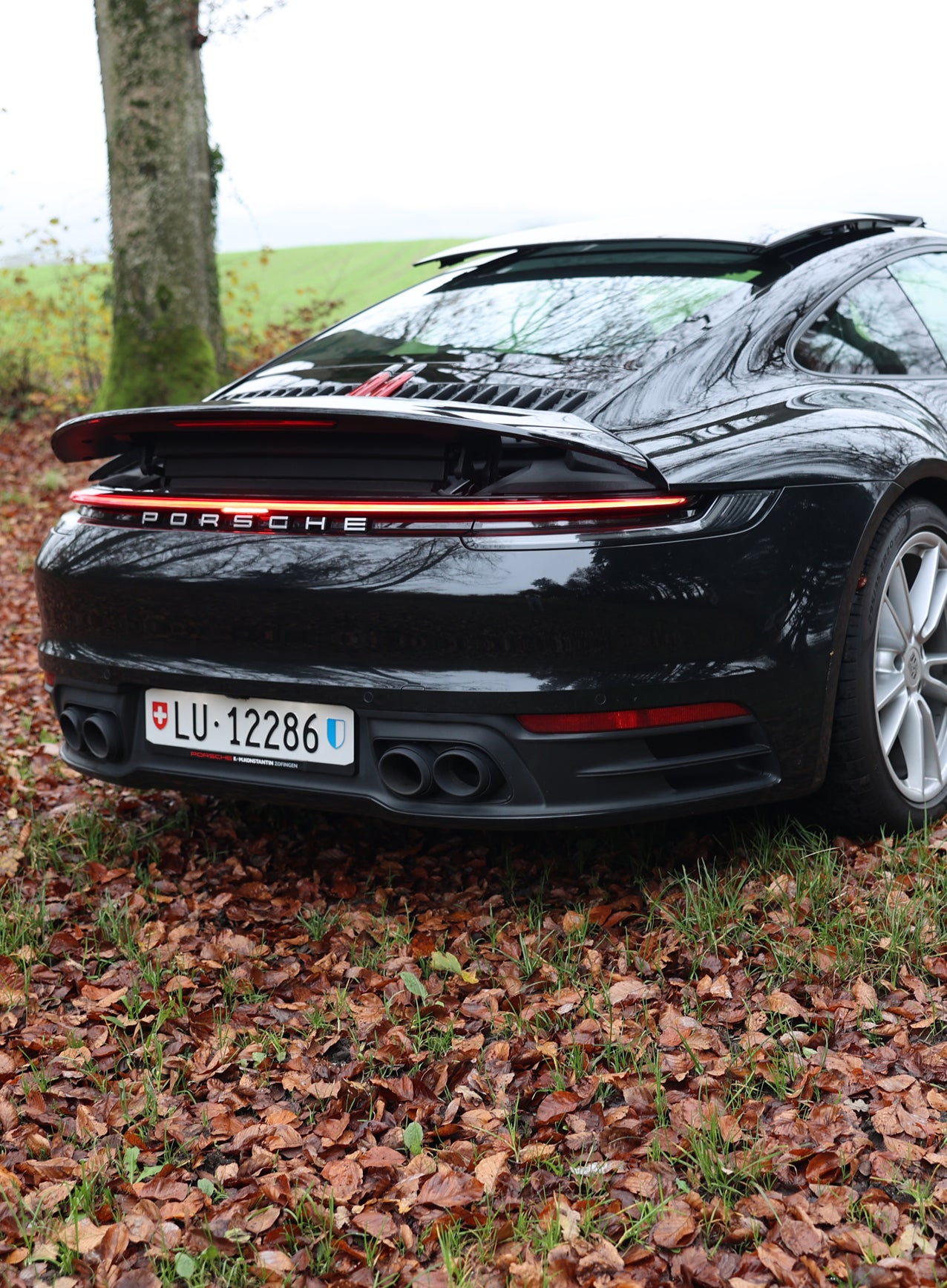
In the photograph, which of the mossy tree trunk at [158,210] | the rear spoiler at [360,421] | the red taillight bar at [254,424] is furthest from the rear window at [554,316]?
the mossy tree trunk at [158,210]

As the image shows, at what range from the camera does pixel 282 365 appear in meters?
3.41

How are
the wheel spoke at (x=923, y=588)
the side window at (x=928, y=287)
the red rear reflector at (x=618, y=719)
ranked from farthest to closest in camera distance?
the side window at (x=928, y=287), the wheel spoke at (x=923, y=588), the red rear reflector at (x=618, y=719)

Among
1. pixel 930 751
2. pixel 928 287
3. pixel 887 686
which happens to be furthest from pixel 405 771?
pixel 928 287

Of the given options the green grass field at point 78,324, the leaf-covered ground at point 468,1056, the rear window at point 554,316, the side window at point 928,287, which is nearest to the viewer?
the leaf-covered ground at point 468,1056

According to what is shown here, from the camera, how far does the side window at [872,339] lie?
121 inches

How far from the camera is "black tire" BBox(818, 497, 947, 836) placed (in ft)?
9.18

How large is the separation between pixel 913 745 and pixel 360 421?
5.32ft

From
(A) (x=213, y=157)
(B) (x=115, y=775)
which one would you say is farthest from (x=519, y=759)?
(A) (x=213, y=157)

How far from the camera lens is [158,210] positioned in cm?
853

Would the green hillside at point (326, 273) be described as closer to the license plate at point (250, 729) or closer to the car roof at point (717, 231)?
the car roof at point (717, 231)

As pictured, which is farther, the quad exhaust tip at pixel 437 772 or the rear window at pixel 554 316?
the rear window at pixel 554 316

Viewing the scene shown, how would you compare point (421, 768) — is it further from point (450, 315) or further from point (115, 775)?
point (450, 315)

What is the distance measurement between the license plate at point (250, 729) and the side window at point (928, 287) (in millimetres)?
2138

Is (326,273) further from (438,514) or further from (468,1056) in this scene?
(468,1056)
